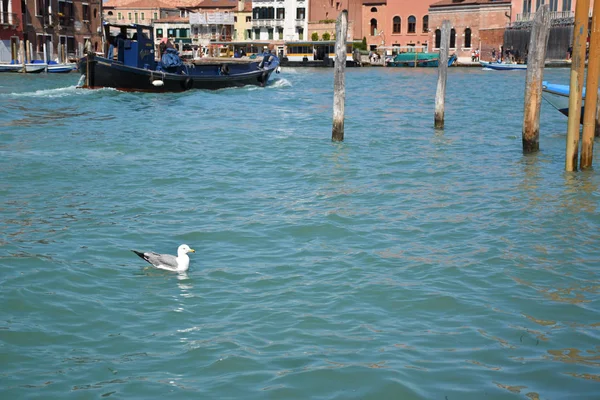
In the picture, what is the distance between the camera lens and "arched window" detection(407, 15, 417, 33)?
70.4 m

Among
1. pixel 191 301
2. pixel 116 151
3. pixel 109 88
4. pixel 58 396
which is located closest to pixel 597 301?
pixel 191 301

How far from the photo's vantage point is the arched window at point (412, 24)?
70.4 m

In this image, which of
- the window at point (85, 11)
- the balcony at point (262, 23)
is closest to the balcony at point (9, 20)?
the window at point (85, 11)

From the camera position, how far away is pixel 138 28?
2638 cm

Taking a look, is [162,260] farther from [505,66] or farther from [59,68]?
[505,66]

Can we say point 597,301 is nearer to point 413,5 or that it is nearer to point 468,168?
point 468,168

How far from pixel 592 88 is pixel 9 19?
42436 mm

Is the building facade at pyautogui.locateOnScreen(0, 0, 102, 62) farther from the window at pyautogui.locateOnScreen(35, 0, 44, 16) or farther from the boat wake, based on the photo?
the boat wake

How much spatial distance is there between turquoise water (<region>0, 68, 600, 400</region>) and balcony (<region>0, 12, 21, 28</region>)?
34710mm

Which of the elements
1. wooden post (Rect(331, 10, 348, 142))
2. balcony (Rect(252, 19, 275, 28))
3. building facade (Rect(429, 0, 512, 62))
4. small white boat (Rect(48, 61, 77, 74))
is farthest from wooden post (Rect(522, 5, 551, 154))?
balcony (Rect(252, 19, 275, 28))

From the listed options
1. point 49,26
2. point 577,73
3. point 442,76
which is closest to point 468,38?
point 49,26

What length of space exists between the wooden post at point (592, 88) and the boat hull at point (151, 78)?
59.5 feet

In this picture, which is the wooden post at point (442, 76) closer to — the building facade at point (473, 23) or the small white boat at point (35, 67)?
the small white boat at point (35, 67)

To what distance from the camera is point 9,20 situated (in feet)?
151
